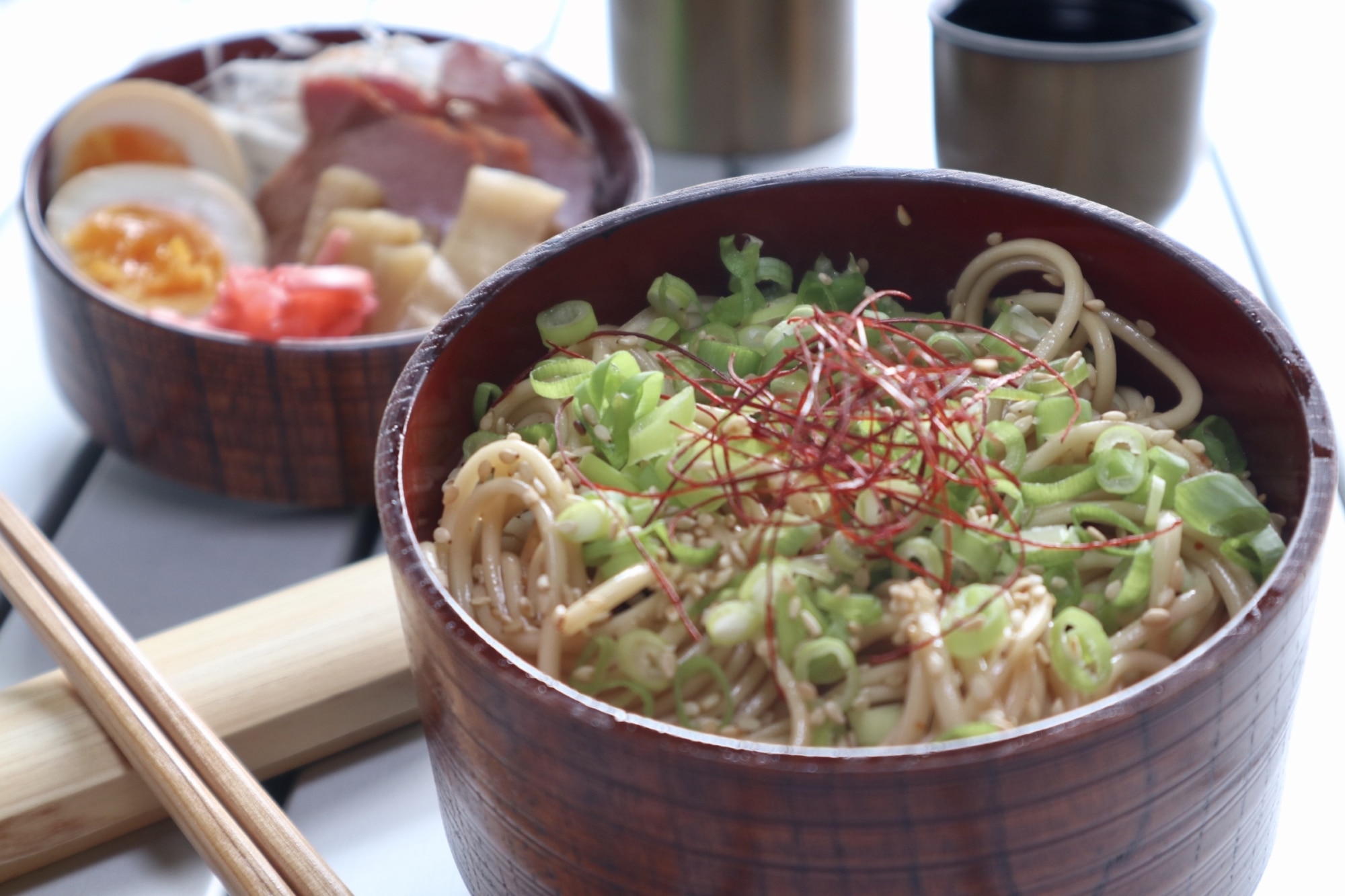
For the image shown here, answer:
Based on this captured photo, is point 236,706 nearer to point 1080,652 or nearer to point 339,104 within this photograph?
point 1080,652

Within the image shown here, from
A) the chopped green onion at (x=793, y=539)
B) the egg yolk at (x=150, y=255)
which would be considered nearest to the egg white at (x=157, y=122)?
the egg yolk at (x=150, y=255)

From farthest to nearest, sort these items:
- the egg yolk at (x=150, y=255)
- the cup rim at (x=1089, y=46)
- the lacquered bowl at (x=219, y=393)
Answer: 1. the egg yolk at (x=150, y=255)
2. the cup rim at (x=1089, y=46)
3. the lacquered bowl at (x=219, y=393)

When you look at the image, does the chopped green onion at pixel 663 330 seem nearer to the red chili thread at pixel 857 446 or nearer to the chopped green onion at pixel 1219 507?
the red chili thread at pixel 857 446

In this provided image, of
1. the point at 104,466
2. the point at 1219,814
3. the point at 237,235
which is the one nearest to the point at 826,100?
the point at 237,235

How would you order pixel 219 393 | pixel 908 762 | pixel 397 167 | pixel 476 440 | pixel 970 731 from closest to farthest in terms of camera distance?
pixel 908 762 < pixel 970 731 < pixel 476 440 < pixel 219 393 < pixel 397 167

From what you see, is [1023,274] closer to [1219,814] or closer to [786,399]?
[786,399]

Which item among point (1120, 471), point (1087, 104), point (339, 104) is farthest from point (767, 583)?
point (339, 104)

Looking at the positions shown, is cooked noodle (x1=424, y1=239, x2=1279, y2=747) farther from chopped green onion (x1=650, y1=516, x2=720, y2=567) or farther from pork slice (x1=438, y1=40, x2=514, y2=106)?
pork slice (x1=438, y1=40, x2=514, y2=106)
